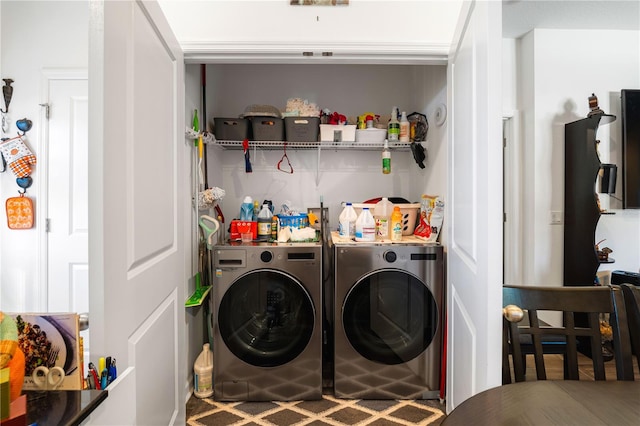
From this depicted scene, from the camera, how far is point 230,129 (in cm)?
235

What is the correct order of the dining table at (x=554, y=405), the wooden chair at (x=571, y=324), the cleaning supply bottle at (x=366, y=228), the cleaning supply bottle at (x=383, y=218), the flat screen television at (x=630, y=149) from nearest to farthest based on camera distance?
the dining table at (x=554, y=405), the wooden chair at (x=571, y=324), the cleaning supply bottle at (x=366, y=228), the cleaning supply bottle at (x=383, y=218), the flat screen television at (x=630, y=149)

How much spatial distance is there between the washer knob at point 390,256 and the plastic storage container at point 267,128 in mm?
1102

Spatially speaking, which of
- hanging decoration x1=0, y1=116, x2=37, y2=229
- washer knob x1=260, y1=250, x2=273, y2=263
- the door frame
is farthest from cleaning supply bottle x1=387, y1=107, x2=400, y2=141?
hanging decoration x1=0, y1=116, x2=37, y2=229

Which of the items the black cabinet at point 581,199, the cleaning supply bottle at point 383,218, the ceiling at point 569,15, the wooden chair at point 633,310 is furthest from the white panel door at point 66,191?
the black cabinet at point 581,199

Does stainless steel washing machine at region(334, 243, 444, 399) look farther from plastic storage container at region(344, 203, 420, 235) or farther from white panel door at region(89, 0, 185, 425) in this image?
white panel door at region(89, 0, 185, 425)

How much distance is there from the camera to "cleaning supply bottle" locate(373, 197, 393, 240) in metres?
2.20

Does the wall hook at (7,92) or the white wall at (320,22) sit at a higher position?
the white wall at (320,22)

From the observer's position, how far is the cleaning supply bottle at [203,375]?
6.78 feet

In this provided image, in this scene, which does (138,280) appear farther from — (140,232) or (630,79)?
(630,79)

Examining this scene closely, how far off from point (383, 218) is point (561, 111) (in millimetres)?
1858

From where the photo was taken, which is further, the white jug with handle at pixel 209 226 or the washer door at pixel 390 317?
the white jug with handle at pixel 209 226

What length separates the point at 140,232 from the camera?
109 cm

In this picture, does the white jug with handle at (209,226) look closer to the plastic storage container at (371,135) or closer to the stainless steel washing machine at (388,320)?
the stainless steel washing machine at (388,320)

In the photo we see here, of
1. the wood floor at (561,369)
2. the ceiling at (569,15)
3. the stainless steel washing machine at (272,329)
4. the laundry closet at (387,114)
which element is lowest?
the wood floor at (561,369)
